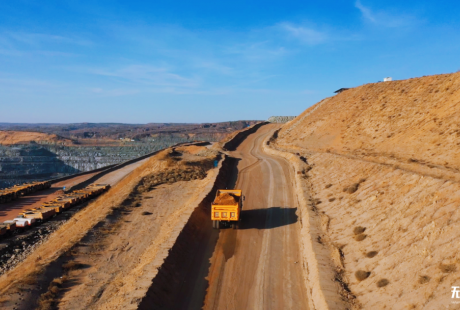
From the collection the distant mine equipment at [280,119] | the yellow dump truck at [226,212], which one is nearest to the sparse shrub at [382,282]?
the yellow dump truck at [226,212]

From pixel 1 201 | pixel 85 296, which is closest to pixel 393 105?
pixel 85 296

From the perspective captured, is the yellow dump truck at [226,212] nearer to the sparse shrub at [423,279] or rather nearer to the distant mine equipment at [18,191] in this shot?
the sparse shrub at [423,279]

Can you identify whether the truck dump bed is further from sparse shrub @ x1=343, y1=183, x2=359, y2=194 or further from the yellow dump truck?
sparse shrub @ x1=343, y1=183, x2=359, y2=194

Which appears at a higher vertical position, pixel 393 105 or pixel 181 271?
pixel 393 105

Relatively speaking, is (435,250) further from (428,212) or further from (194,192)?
(194,192)

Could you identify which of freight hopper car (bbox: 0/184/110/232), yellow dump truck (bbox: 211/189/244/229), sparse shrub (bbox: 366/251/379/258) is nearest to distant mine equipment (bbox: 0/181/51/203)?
freight hopper car (bbox: 0/184/110/232)

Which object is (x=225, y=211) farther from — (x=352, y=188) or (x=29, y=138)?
(x=29, y=138)
